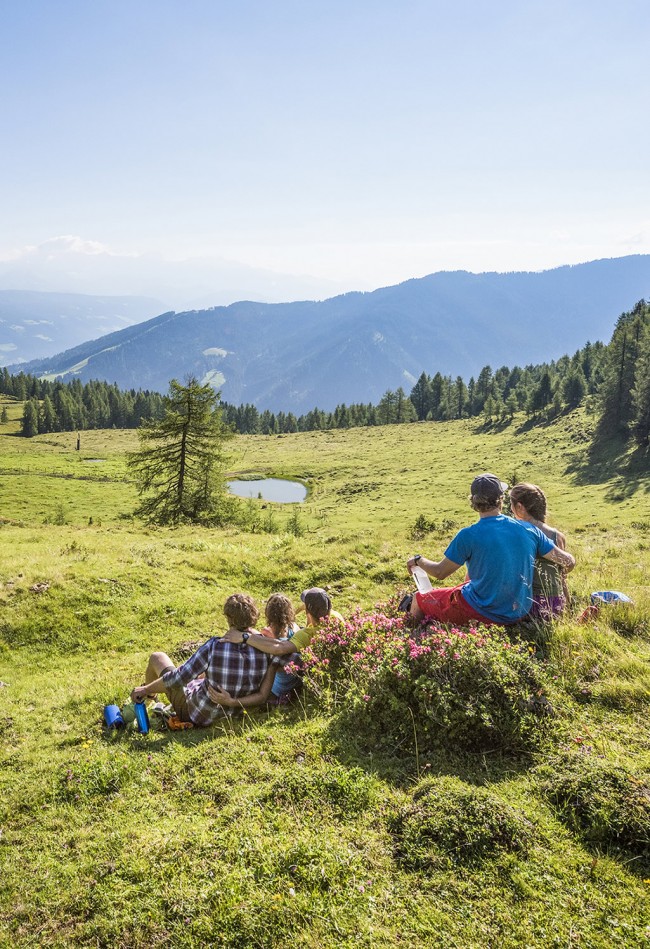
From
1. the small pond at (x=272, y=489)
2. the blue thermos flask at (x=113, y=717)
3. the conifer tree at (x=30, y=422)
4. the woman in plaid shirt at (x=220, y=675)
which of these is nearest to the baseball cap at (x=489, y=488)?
the woman in plaid shirt at (x=220, y=675)

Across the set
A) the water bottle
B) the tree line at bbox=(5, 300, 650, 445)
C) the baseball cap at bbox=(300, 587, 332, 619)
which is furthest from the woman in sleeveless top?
the tree line at bbox=(5, 300, 650, 445)

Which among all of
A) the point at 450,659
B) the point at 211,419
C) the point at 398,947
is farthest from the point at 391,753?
the point at 211,419

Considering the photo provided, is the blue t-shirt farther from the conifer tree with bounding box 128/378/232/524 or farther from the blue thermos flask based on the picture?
the conifer tree with bounding box 128/378/232/524

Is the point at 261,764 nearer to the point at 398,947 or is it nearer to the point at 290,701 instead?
the point at 290,701

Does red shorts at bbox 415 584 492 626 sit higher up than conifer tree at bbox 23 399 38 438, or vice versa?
conifer tree at bbox 23 399 38 438

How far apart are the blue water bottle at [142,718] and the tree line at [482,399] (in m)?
55.4

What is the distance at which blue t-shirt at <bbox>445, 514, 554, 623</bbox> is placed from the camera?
6.64 metres

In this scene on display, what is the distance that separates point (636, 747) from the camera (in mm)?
4688

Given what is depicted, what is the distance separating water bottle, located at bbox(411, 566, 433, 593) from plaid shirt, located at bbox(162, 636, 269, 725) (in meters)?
2.57

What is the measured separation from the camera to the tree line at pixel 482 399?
210 feet

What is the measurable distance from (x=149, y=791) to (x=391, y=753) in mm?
2610

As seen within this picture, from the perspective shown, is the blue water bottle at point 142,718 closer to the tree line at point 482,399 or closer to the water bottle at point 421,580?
the water bottle at point 421,580

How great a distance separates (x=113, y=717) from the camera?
7.08 meters

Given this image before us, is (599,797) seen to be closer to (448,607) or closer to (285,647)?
(448,607)
